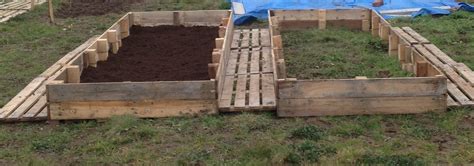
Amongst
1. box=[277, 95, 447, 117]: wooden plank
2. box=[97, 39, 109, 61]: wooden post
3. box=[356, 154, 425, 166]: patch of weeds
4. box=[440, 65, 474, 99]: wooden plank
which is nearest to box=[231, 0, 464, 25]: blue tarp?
box=[97, 39, 109, 61]: wooden post

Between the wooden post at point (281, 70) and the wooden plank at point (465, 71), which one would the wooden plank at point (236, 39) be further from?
the wooden plank at point (465, 71)

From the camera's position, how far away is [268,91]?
693 centimetres

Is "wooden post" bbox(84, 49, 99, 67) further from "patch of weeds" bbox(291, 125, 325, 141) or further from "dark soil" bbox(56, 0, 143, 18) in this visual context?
"dark soil" bbox(56, 0, 143, 18)

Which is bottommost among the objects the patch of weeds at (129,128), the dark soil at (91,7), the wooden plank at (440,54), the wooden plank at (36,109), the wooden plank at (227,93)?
the patch of weeds at (129,128)

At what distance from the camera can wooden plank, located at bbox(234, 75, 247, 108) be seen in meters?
6.47

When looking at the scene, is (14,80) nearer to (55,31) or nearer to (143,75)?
(143,75)

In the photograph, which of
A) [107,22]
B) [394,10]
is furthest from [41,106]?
[394,10]

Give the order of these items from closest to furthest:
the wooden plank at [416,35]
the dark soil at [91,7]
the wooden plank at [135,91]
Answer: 1. the wooden plank at [135,91]
2. the wooden plank at [416,35]
3. the dark soil at [91,7]

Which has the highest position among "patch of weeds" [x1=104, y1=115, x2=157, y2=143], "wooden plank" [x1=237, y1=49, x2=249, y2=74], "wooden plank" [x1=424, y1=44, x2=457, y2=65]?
"wooden plank" [x1=424, y1=44, x2=457, y2=65]

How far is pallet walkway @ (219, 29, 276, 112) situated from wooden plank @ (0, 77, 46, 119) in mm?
2203

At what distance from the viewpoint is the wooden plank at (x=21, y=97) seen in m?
6.51

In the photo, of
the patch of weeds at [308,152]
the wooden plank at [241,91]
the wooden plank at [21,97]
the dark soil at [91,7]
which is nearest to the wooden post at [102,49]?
the wooden plank at [21,97]

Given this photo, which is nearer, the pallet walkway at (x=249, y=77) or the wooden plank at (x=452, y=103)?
the wooden plank at (x=452, y=103)

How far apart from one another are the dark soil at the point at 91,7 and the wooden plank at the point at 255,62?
6.70 m
